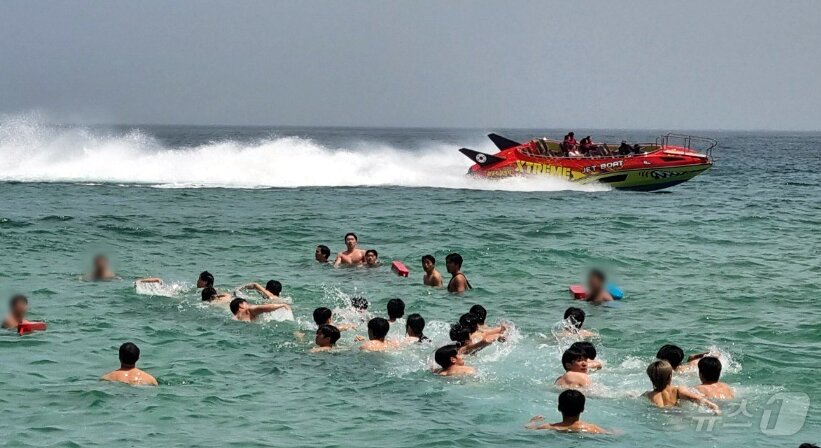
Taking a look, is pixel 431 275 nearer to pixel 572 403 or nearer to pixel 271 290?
pixel 271 290

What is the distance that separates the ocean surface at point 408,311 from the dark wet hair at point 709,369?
40cm

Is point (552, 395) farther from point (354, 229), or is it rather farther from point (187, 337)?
point (354, 229)

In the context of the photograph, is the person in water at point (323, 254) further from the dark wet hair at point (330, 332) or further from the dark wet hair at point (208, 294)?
the dark wet hair at point (330, 332)

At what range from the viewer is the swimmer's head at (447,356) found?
39.4 ft

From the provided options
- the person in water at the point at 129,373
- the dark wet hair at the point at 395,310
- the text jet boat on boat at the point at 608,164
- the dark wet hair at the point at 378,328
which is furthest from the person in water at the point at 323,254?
the text jet boat on boat at the point at 608,164

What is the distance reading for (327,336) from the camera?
531 inches

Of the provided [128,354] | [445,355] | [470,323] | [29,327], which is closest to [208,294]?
[29,327]

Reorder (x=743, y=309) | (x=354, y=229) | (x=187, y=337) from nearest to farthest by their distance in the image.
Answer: (x=187, y=337) < (x=743, y=309) < (x=354, y=229)

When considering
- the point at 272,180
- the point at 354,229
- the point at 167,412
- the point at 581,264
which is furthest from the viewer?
the point at 272,180

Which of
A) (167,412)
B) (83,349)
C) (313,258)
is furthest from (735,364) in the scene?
(313,258)

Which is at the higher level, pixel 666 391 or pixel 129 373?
pixel 666 391

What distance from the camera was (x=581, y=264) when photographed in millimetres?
22078

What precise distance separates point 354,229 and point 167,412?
1746 centimetres

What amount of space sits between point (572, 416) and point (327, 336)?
457cm
